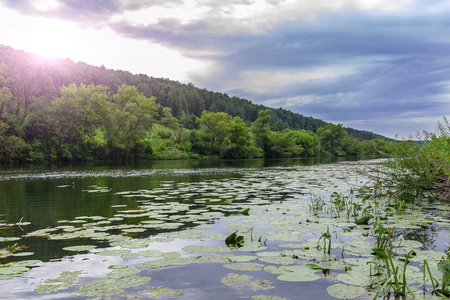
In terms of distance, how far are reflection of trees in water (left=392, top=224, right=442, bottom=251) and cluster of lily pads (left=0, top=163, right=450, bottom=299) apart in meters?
0.09

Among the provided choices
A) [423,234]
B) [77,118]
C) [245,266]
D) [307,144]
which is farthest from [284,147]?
[245,266]

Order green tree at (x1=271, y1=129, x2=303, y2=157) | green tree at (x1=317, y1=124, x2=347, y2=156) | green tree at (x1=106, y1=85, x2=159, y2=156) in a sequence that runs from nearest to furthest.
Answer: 1. green tree at (x1=106, y1=85, x2=159, y2=156)
2. green tree at (x1=271, y1=129, x2=303, y2=157)
3. green tree at (x1=317, y1=124, x2=347, y2=156)

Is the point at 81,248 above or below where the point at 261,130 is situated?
below

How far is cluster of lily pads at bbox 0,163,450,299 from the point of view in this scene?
10.5ft

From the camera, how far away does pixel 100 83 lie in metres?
118

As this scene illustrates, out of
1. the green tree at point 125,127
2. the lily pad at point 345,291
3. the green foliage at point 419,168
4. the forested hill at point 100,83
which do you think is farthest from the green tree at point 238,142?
the lily pad at point 345,291

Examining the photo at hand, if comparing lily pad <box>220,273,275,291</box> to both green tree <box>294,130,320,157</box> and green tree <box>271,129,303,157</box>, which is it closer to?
green tree <box>271,129,303,157</box>

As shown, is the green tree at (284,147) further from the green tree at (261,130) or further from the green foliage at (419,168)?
the green foliage at (419,168)

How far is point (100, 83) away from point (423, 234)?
126637mm

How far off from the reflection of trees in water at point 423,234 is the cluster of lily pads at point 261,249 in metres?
0.09

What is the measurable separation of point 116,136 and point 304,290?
5380 cm

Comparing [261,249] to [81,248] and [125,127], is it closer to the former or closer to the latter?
[81,248]

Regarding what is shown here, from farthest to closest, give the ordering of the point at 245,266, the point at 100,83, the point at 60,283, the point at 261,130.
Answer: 1. the point at 100,83
2. the point at 261,130
3. the point at 245,266
4. the point at 60,283

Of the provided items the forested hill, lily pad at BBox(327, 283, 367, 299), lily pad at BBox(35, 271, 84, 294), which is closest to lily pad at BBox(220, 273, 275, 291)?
lily pad at BBox(327, 283, 367, 299)
